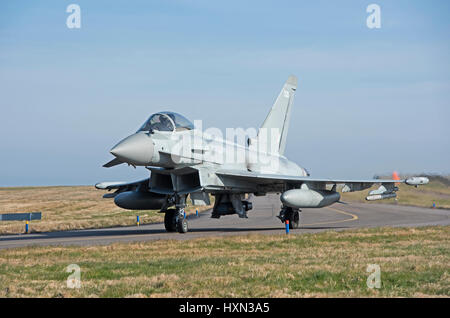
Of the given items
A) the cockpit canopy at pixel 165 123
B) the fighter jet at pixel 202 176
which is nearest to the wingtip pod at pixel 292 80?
the fighter jet at pixel 202 176

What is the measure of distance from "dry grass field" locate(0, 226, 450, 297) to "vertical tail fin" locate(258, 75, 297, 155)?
966cm

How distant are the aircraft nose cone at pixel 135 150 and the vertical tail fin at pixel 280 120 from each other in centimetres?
876

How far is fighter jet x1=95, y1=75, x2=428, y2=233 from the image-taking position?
61.8 feet

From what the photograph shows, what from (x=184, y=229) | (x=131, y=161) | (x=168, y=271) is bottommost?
(x=184, y=229)

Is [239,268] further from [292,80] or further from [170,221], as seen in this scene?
[292,80]

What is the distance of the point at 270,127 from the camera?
2670cm

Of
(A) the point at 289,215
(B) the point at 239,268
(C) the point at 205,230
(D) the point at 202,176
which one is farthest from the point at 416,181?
(B) the point at 239,268

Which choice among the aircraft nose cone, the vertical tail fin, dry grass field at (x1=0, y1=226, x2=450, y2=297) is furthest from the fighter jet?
dry grass field at (x1=0, y1=226, x2=450, y2=297)

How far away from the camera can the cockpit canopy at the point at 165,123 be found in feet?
62.1

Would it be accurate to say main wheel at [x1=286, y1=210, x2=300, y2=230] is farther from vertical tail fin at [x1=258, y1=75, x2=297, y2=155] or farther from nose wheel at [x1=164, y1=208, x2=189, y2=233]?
nose wheel at [x1=164, y1=208, x2=189, y2=233]
